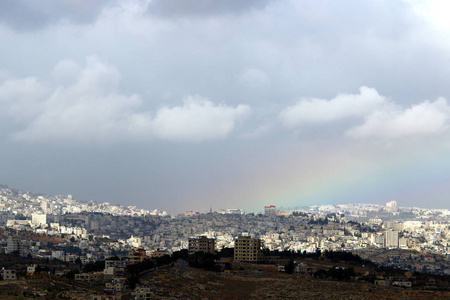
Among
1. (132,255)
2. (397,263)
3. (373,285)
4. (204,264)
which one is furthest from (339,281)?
(397,263)

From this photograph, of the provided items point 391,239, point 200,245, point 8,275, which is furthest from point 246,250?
point 391,239

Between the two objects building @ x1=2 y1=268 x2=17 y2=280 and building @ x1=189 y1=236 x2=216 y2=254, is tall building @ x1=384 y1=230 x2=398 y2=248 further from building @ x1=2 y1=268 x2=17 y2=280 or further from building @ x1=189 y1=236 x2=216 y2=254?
building @ x1=2 y1=268 x2=17 y2=280

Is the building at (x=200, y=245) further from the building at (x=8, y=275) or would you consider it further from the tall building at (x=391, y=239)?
the tall building at (x=391, y=239)

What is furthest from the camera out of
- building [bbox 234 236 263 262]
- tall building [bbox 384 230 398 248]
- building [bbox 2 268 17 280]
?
tall building [bbox 384 230 398 248]

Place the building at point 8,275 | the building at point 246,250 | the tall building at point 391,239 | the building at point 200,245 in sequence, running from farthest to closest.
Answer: the tall building at point 391,239 < the building at point 200,245 < the building at point 246,250 < the building at point 8,275

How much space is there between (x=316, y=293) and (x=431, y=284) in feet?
64.7

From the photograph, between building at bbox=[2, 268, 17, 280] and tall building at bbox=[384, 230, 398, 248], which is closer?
building at bbox=[2, 268, 17, 280]

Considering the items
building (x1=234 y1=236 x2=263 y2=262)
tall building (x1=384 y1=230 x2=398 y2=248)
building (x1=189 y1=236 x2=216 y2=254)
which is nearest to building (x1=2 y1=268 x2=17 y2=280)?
building (x1=234 y1=236 x2=263 y2=262)

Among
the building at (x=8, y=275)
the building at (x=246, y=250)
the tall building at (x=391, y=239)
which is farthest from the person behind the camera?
the tall building at (x=391, y=239)

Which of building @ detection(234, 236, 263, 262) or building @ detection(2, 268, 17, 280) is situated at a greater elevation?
building @ detection(234, 236, 263, 262)

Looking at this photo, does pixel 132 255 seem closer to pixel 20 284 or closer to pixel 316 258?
pixel 316 258

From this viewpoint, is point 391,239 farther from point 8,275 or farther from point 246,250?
point 8,275

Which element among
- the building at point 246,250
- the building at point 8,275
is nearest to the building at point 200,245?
the building at point 246,250

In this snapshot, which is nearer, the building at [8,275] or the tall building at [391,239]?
the building at [8,275]
